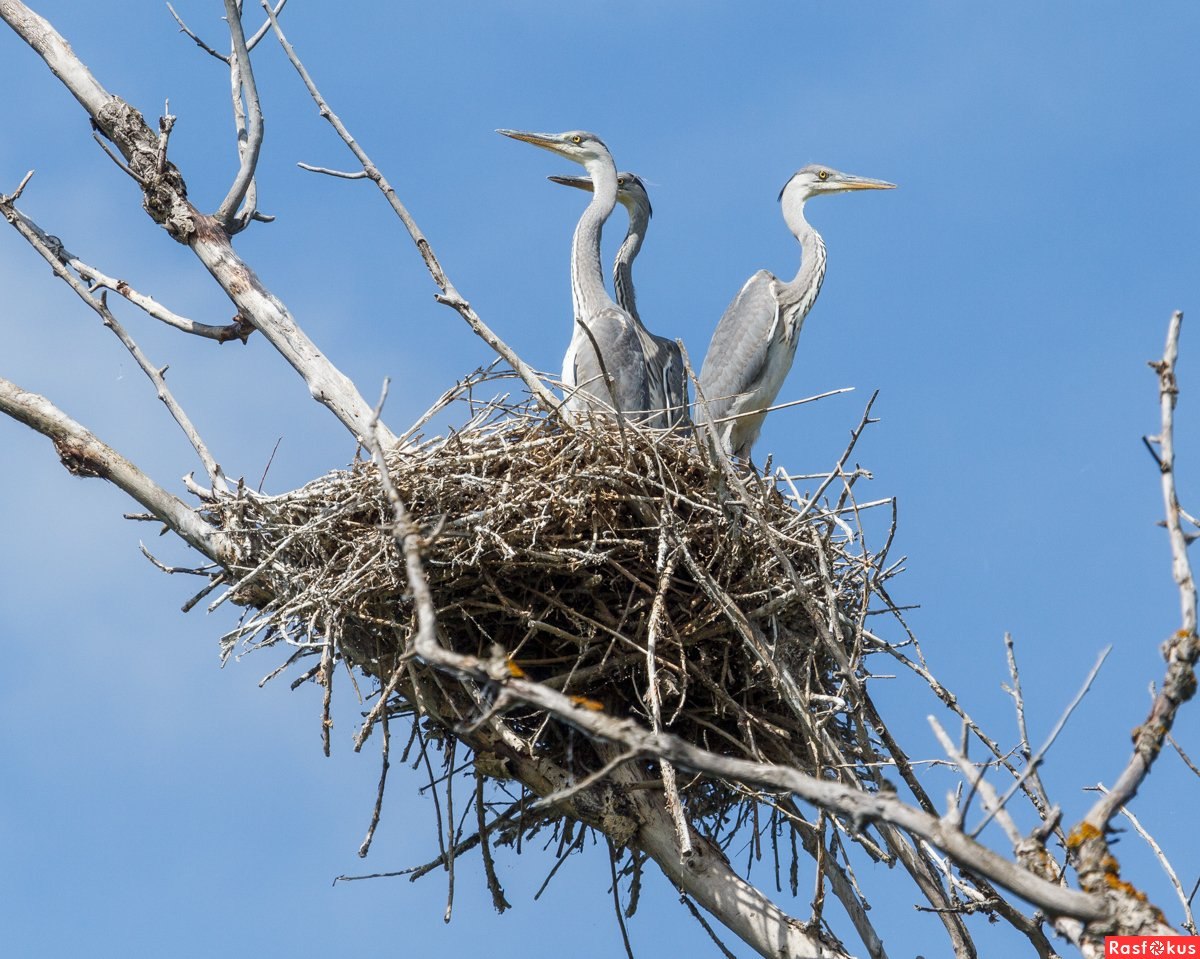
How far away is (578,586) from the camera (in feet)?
15.5

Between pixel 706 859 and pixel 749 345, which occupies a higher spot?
pixel 749 345

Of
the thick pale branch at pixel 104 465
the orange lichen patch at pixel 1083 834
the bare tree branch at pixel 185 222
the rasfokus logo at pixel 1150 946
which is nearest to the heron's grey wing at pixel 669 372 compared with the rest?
the bare tree branch at pixel 185 222

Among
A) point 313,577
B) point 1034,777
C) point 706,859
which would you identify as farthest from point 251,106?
point 1034,777

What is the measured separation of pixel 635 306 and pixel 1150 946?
5.39 m

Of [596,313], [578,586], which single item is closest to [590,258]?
[596,313]

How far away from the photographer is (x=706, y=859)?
14.9 feet

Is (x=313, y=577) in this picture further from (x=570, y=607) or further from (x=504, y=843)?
(x=504, y=843)

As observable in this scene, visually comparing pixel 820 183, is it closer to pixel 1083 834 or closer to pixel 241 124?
pixel 241 124

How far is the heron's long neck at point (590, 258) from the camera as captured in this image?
7230 millimetres

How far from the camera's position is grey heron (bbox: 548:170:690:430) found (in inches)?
267

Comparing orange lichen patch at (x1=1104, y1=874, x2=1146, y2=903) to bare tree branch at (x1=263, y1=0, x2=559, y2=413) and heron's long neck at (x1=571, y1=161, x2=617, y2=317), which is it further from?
heron's long neck at (x1=571, y1=161, x2=617, y2=317)

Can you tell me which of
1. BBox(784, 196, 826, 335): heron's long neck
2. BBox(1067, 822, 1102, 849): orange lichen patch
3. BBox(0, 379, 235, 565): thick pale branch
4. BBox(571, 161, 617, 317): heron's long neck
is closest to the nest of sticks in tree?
BBox(0, 379, 235, 565): thick pale branch

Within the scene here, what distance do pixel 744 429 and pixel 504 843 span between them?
3.13 m

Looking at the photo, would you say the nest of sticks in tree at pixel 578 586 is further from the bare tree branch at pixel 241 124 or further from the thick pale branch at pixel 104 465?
the bare tree branch at pixel 241 124
